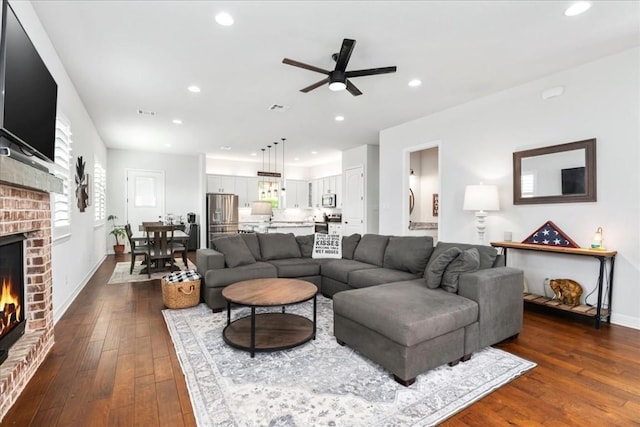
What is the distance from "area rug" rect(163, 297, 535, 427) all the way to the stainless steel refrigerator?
615 centimetres

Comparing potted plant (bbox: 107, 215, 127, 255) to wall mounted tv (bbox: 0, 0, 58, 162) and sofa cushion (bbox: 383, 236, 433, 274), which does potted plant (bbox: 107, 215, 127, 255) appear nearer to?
wall mounted tv (bbox: 0, 0, 58, 162)

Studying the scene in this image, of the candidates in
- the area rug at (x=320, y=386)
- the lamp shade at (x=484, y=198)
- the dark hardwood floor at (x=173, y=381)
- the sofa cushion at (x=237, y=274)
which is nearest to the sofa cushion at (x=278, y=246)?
the sofa cushion at (x=237, y=274)

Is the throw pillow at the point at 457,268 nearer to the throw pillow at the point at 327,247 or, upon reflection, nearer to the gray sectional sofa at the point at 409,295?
the gray sectional sofa at the point at 409,295

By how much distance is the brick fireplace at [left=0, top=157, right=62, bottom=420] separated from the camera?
1765 millimetres

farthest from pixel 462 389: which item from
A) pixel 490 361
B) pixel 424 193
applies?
pixel 424 193

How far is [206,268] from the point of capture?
3789 millimetres

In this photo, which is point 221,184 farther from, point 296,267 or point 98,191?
point 296,267

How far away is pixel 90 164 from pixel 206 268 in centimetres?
338

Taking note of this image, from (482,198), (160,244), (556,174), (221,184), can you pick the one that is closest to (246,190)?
(221,184)

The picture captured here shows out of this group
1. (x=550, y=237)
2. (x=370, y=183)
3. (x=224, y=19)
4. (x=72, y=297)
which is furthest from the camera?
(x=370, y=183)

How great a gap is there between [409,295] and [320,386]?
3.14ft

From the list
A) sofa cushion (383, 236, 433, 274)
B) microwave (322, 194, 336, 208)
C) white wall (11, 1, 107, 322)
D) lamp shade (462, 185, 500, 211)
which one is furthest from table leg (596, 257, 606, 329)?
microwave (322, 194, 336, 208)

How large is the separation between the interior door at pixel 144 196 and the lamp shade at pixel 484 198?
309 inches

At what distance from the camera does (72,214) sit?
4.00 metres
